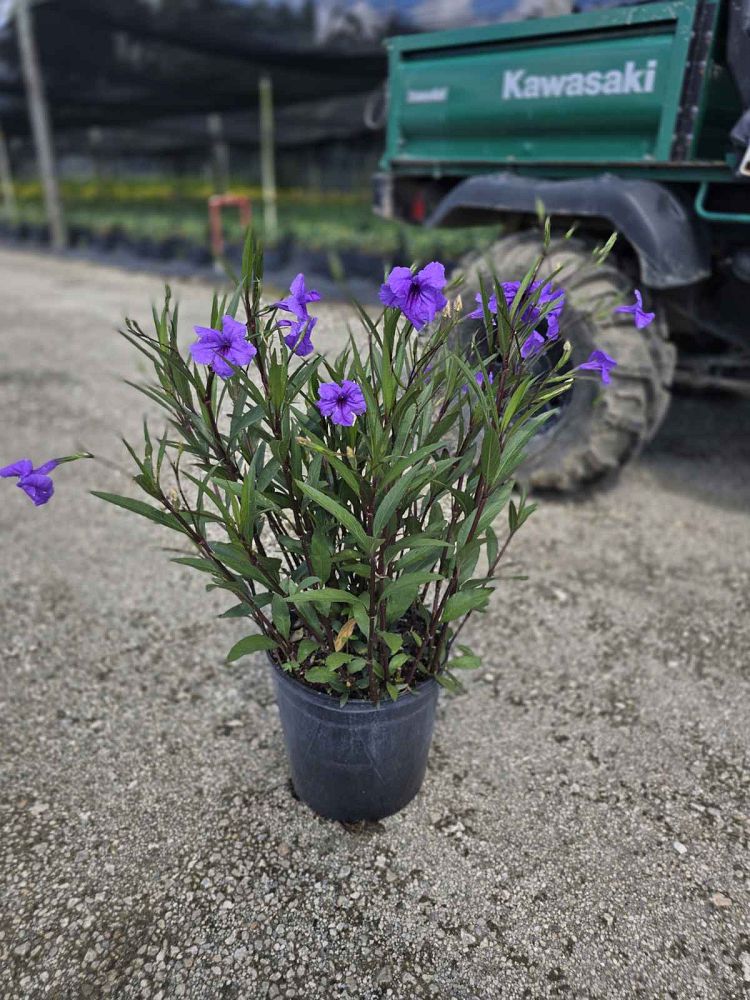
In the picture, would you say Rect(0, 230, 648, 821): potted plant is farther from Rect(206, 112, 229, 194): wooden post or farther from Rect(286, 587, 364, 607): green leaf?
Rect(206, 112, 229, 194): wooden post

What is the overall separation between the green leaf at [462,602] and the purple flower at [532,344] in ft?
1.68

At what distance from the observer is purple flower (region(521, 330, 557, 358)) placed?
1530 millimetres

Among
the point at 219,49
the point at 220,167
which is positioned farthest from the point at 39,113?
the point at 220,167

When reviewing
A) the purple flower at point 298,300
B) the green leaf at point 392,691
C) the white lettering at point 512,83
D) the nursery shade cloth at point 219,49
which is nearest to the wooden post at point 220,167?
the nursery shade cloth at point 219,49

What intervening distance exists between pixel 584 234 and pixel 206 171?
16925mm

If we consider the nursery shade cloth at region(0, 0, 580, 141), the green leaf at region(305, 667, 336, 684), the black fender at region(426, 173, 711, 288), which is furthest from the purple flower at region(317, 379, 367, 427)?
the nursery shade cloth at region(0, 0, 580, 141)

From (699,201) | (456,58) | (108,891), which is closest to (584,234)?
(699,201)

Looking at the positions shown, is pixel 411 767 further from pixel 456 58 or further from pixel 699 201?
pixel 456 58

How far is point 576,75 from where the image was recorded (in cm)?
321

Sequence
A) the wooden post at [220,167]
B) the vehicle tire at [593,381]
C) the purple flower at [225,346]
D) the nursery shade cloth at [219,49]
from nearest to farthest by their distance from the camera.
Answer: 1. the purple flower at [225,346]
2. the vehicle tire at [593,381]
3. the nursery shade cloth at [219,49]
4. the wooden post at [220,167]

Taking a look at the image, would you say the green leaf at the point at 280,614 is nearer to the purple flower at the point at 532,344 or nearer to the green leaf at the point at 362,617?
the green leaf at the point at 362,617

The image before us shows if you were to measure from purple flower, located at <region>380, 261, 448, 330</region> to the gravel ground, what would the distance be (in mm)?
466

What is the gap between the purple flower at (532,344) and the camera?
60.2 inches

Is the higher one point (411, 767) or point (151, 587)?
point (411, 767)
